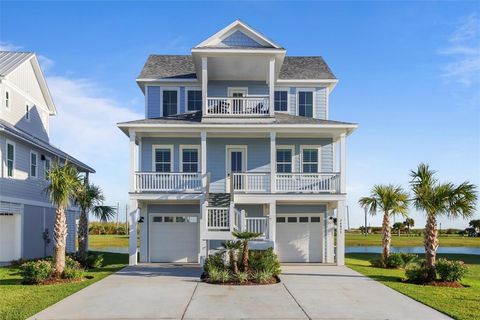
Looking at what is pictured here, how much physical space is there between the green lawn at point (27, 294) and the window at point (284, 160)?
9246 millimetres

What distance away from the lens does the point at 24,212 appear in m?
23.1

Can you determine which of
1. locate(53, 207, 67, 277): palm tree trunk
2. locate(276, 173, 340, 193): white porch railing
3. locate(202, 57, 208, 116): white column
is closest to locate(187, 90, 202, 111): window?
locate(202, 57, 208, 116): white column

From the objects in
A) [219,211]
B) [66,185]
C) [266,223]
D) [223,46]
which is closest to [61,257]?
[66,185]

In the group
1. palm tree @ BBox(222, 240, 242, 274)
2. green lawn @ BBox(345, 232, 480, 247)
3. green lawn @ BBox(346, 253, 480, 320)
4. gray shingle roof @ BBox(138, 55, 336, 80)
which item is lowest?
green lawn @ BBox(345, 232, 480, 247)

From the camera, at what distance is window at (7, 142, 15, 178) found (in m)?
21.8

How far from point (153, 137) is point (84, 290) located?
10072 millimetres

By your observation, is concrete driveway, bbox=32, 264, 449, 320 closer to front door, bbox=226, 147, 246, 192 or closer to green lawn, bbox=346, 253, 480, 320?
green lawn, bbox=346, 253, 480, 320

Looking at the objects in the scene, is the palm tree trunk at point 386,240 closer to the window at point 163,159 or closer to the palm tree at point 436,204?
the palm tree at point 436,204

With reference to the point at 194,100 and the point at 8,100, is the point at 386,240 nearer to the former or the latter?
the point at 194,100

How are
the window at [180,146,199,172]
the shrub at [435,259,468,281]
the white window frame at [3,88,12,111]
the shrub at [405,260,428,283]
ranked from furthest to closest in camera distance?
1. the white window frame at [3,88,12,111]
2. the window at [180,146,199,172]
3. the shrub at [405,260,428,283]
4. the shrub at [435,259,468,281]

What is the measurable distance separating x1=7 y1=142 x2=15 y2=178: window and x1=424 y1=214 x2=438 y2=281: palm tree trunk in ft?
58.0

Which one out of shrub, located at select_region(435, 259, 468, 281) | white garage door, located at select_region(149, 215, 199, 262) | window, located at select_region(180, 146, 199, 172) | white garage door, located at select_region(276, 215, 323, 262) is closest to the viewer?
shrub, located at select_region(435, 259, 468, 281)

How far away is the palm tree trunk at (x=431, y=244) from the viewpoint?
1619 cm

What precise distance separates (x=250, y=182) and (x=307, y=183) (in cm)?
252
